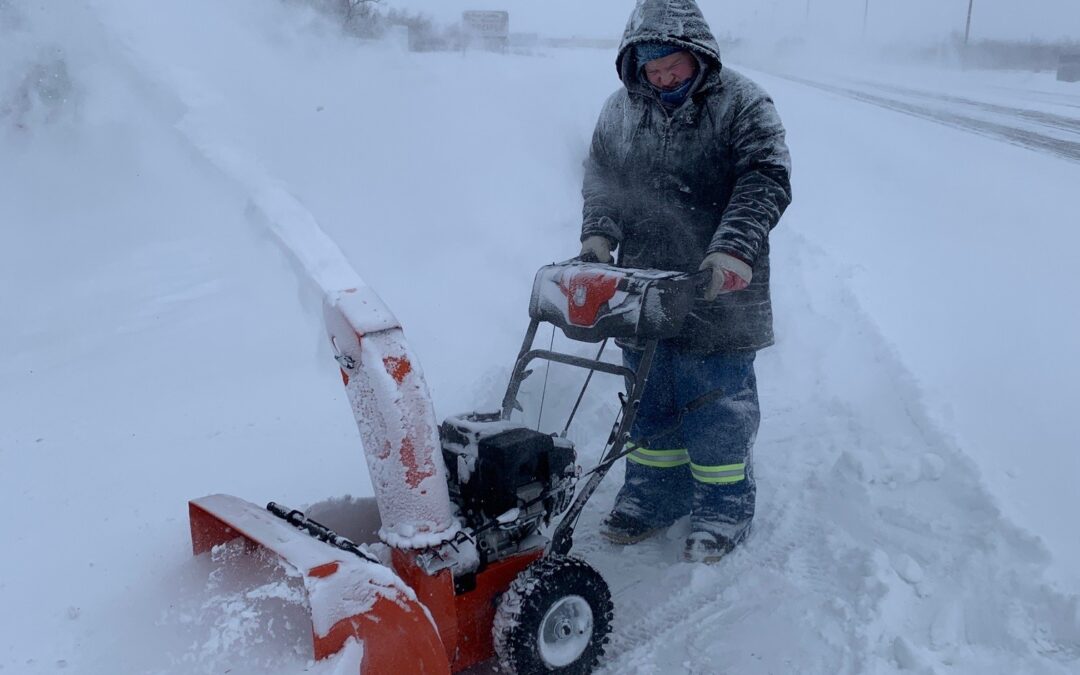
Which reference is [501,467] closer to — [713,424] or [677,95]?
[713,424]

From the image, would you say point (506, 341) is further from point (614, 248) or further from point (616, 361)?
point (614, 248)

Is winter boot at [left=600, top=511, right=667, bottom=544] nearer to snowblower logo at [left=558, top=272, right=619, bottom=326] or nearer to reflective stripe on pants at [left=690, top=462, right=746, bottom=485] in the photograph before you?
reflective stripe on pants at [left=690, top=462, right=746, bottom=485]

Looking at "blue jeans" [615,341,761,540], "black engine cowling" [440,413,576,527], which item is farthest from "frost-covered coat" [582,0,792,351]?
"black engine cowling" [440,413,576,527]

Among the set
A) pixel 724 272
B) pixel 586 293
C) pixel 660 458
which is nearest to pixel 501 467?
pixel 586 293

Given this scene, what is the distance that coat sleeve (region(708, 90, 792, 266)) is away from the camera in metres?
2.82

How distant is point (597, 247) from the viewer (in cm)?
327

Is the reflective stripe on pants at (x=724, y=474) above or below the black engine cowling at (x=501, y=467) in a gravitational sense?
below

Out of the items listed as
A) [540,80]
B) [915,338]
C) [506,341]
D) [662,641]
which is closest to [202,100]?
[506,341]

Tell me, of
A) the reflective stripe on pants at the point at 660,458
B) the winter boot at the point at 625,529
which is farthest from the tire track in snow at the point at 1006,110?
the winter boot at the point at 625,529

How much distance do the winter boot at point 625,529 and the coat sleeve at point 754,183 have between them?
1222 mm

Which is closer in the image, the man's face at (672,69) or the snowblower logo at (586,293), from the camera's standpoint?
the snowblower logo at (586,293)

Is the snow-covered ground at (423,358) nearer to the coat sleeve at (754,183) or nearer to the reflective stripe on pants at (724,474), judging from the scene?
the reflective stripe on pants at (724,474)

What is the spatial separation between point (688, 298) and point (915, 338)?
9.81 ft

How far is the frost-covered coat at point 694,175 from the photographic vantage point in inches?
112
